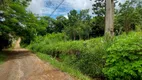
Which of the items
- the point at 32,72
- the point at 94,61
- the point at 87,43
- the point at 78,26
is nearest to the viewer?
the point at 94,61

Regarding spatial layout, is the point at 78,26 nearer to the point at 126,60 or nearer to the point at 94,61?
the point at 94,61

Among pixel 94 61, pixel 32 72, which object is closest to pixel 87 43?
pixel 94 61

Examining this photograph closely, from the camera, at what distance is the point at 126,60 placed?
736cm

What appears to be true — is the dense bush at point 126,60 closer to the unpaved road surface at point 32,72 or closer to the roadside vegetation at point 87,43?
the roadside vegetation at point 87,43

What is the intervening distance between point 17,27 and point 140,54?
21171mm

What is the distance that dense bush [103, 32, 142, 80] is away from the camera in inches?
275

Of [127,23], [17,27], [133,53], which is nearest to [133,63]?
[133,53]

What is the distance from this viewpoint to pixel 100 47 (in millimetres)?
9672

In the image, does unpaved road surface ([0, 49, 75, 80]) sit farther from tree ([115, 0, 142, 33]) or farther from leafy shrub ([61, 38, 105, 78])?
tree ([115, 0, 142, 33])

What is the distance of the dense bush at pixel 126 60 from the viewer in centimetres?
700

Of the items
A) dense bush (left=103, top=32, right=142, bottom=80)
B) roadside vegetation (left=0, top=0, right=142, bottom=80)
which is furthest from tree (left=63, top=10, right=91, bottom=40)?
dense bush (left=103, top=32, right=142, bottom=80)

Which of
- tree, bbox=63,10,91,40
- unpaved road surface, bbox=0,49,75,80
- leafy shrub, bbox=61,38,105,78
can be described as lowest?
unpaved road surface, bbox=0,49,75,80

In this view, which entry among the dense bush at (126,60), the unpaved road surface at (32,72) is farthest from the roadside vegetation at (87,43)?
the unpaved road surface at (32,72)

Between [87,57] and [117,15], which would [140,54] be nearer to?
[87,57]
